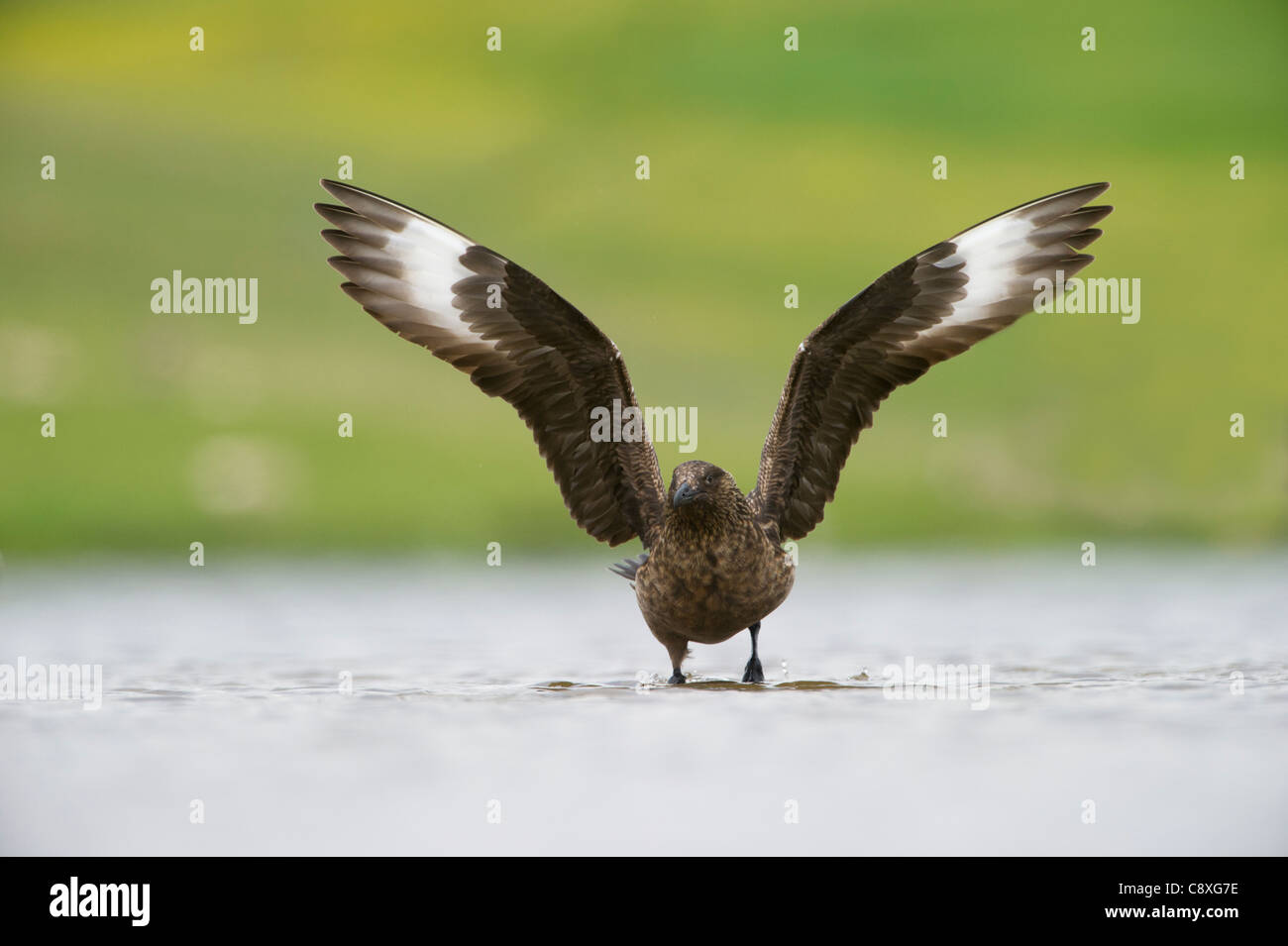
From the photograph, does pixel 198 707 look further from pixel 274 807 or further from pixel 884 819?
pixel 884 819

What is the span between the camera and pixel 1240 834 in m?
4.57

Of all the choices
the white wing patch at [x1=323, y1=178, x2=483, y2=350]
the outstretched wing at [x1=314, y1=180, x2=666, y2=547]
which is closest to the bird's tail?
the outstretched wing at [x1=314, y1=180, x2=666, y2=547]

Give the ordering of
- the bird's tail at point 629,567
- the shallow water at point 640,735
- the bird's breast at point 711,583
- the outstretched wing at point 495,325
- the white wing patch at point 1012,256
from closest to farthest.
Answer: the shallow water at point 640,735
the bird's breast at point 711,583
the outstretched wing at point 495,325
the white wing patch at point 1012,256
the bird's tail at point 629,567

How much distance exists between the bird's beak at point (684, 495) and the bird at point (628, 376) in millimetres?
22

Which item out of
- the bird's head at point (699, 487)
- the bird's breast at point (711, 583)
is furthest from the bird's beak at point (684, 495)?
the bird's breast at point (711, 583)

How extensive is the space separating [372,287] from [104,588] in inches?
229

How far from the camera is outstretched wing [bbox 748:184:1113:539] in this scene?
6.97 m

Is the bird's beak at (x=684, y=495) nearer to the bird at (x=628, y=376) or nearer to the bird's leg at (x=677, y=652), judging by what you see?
the bird at (x=628, y=376)

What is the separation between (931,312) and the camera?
7098 millimetres

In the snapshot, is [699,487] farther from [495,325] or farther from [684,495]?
[495,325]

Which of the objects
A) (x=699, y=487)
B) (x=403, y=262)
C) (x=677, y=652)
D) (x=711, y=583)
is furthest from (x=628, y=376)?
(x=677, y=652)

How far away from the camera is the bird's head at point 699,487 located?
260 inches

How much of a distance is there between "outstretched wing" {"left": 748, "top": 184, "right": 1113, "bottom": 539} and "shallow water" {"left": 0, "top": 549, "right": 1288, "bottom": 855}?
1346mm

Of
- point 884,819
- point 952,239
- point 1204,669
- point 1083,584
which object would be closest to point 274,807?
point 884,819
